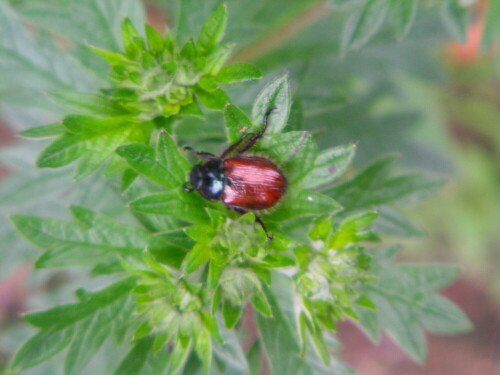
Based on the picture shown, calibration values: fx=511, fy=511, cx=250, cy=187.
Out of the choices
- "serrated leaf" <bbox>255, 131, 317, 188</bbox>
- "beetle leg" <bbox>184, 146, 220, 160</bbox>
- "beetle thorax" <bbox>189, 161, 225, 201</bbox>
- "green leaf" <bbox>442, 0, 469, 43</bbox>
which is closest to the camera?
"serrated leaf" <bbox>255, 131, 317, 188</bbox>

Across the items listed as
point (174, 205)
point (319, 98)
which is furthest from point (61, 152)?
point (319, 98)

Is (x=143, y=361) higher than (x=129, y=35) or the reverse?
the reverse

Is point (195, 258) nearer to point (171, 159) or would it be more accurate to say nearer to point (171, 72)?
point (171, 159)

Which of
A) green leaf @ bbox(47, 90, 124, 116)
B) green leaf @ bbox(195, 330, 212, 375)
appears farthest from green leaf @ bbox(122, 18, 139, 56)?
green leaf @ bbox(195, 330, 212, 375)

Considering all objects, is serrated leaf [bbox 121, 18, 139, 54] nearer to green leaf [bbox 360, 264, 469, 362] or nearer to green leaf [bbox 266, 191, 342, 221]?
green leaf [bbox 266, 191, 342, 221]

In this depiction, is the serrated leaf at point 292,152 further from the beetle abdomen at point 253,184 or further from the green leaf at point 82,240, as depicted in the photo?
the green leaf at point 82,240

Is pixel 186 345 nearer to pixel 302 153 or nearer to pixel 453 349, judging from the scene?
pixel 302 153
